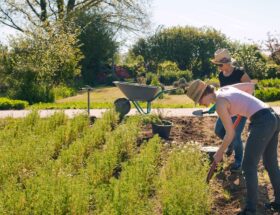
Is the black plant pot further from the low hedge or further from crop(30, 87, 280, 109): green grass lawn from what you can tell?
the low hedge

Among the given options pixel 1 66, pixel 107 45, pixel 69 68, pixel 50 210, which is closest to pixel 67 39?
pixel 69 68

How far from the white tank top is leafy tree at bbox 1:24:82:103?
37.7 ft

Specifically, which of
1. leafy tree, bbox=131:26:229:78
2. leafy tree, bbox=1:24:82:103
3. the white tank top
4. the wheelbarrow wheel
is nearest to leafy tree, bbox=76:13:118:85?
leafy tree, bbox=131:26:229:78

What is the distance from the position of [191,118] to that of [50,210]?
6415 millimetres

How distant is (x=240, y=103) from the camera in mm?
3854

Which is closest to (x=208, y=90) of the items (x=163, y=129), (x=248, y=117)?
(x=248, y=117)

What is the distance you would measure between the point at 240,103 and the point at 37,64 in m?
12.6

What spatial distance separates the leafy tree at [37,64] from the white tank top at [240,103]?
11.5 meters

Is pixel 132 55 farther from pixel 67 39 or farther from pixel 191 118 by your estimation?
pixel 191 118

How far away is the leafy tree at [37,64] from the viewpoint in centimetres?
1488

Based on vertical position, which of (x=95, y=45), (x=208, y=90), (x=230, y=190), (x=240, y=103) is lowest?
(x=230, y=190)

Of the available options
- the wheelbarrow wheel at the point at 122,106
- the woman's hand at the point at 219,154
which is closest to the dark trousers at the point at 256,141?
the woman's hand at the point at 219,154

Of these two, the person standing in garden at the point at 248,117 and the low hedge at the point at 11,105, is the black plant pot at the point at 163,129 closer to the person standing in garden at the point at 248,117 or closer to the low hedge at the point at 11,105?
the person standing in garden at the point at 248,117

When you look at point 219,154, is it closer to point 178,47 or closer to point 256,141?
point 256,141
